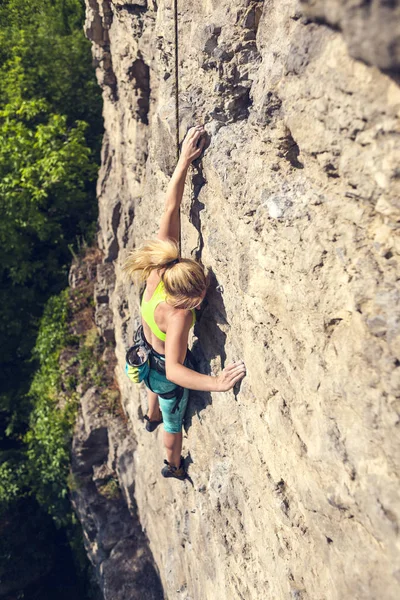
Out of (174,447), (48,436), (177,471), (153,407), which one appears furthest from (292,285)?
(48,436)

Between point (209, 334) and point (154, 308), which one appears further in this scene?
point (209, 334)

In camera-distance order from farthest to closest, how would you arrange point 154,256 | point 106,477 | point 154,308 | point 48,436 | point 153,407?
point 48,436 → point 106,477 → point 153,407 → point 154,308 → point 154,256

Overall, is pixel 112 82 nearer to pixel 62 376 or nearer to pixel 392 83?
pixel 62 376

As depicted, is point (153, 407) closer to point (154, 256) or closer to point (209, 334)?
point (209, 334)

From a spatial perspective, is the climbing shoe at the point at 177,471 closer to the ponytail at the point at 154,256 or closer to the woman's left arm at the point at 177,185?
the ponytail at the point at 154,256

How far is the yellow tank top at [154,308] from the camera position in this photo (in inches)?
156

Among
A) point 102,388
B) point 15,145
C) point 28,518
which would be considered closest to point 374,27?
point 102,388

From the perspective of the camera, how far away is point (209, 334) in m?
4.21

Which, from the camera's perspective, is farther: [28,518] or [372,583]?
[28,518]

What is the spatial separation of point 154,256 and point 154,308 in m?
0.42

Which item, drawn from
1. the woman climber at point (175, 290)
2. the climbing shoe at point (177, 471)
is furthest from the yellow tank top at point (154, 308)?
the climbing shoe at point (177, 471)

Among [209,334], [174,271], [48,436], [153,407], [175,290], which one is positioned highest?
[174,271]

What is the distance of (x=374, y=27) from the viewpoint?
181cm

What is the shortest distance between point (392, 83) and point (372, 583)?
2.37 metres
